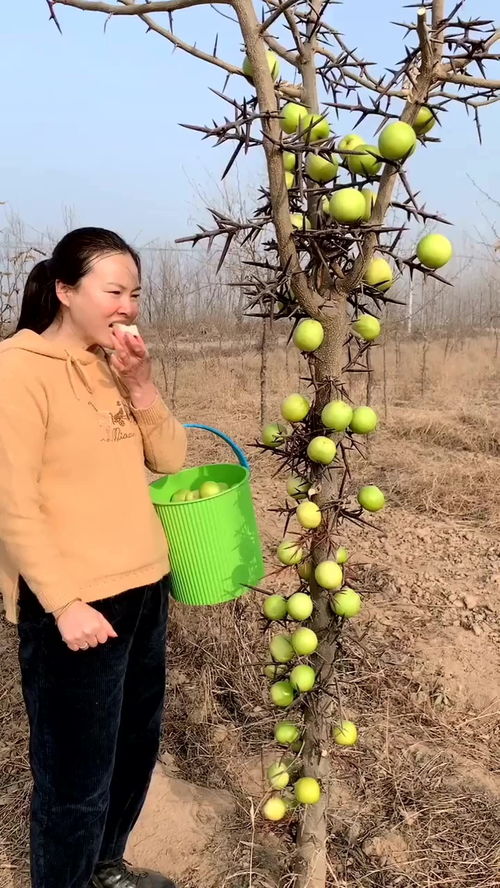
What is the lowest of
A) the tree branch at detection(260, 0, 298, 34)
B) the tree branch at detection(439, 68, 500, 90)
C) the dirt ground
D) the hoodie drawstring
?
the dirt ground

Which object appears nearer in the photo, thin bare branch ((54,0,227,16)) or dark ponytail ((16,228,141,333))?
thin bare branch ((54,0,227,16))

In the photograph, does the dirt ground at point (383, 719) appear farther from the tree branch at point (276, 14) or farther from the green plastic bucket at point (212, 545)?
the tree branch at point (276, 14)

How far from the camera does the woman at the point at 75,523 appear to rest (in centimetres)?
140

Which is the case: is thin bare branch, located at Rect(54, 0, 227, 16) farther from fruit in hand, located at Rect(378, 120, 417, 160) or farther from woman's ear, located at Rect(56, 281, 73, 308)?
woman's ear, located at Rect(56, 281, 73, 308)

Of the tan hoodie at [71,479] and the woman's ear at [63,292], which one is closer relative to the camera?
the tan hoodie at [71,479]

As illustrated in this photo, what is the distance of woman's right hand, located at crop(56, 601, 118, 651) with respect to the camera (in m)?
1.40

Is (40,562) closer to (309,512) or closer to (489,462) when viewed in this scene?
(309,512)

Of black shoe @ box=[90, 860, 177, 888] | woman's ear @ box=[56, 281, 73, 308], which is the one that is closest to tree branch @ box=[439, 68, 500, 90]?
woman's ear @ box=[56, 281, 73, 308]

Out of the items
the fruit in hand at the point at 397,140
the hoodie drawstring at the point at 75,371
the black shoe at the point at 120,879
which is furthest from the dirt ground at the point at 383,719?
the fruit in hand at the point at 397,140

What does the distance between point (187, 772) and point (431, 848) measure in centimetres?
92

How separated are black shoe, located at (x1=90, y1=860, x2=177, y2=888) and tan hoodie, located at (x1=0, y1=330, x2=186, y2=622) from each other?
919 mm

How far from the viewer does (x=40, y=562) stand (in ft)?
4.56

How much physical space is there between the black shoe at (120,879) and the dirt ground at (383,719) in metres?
0.12

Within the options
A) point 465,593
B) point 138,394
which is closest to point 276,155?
point 138,394
